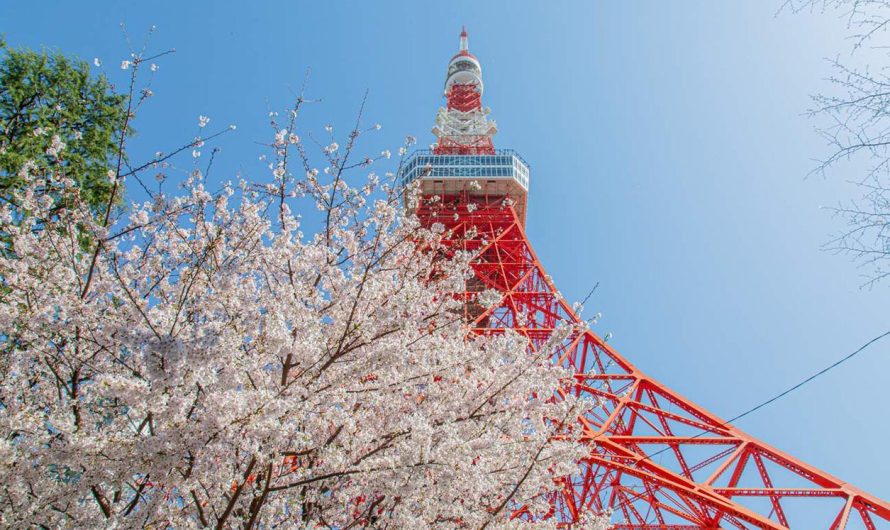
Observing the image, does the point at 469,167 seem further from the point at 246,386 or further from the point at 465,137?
the point at 246,386

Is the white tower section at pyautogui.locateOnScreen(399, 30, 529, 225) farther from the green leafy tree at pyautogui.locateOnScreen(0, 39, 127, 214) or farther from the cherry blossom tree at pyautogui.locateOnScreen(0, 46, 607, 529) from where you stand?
the cherry blossom tree at pyautogui.locateOnScreen(0, 46, 607, 529)

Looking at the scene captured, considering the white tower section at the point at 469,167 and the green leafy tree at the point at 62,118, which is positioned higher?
the white tower section at the point at 469,167

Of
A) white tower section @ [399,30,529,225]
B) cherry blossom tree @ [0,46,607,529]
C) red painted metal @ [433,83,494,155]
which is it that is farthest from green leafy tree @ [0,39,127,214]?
red painted metal @ [433,83,494,155]

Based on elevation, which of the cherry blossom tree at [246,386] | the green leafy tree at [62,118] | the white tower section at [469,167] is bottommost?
the cherry blossom tree at [246,386]

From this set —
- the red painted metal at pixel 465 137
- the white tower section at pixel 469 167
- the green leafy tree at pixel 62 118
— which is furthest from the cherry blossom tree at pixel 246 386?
the red painted metal at pixel 465 137

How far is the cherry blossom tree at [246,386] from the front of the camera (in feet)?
11.0

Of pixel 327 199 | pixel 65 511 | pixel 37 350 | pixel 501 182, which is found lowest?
pixel 65 511

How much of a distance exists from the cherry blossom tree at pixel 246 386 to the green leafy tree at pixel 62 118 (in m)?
2.63

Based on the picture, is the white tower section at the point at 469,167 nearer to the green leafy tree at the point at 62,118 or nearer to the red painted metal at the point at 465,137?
the red painted metal at the point at 465,137

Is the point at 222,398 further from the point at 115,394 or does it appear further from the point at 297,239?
the point at 297,239

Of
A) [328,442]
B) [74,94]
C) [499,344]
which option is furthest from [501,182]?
[328,442]

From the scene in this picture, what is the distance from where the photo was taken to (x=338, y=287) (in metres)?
5.02

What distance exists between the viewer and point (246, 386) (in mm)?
4102

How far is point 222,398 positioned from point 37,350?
5.20 ft
